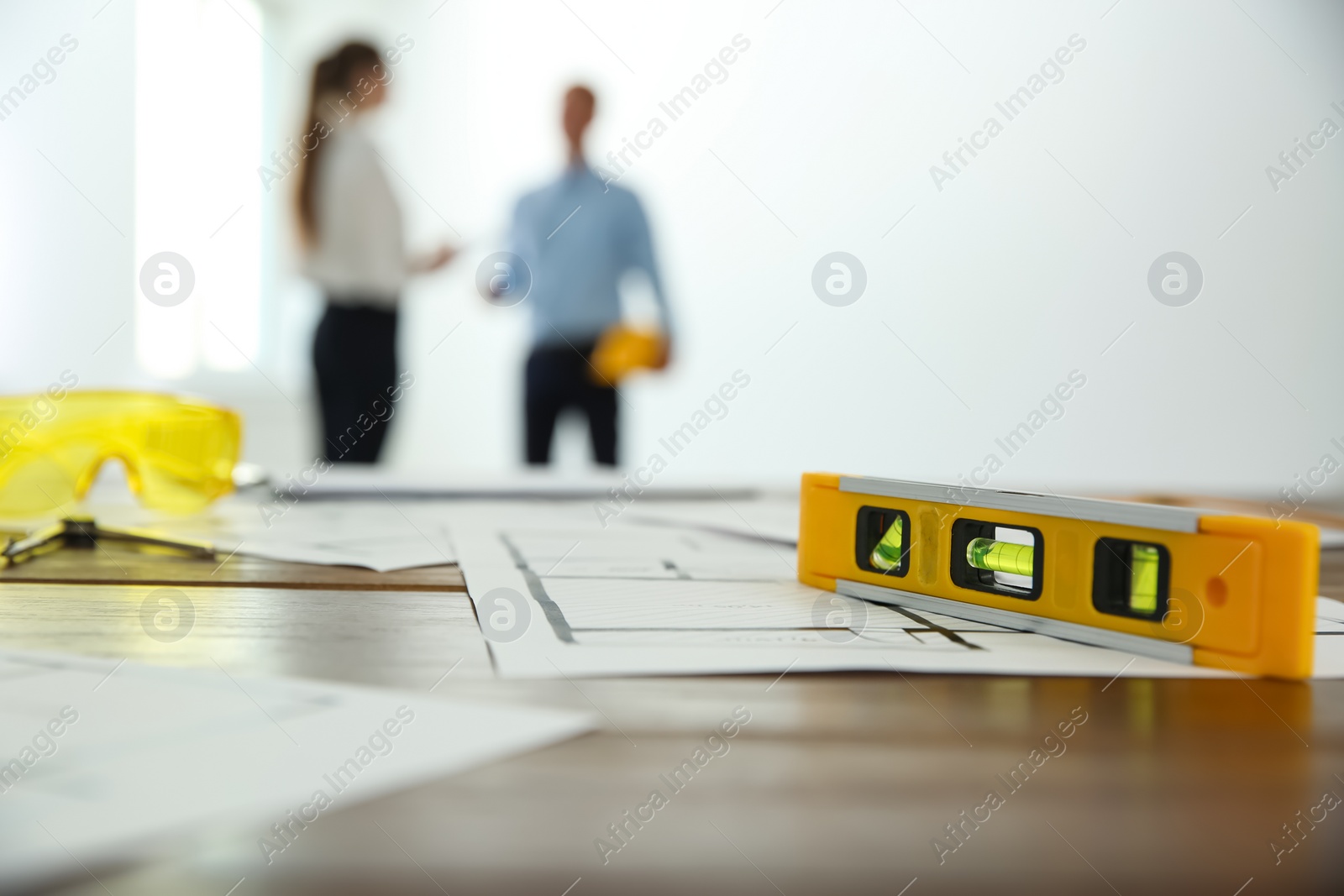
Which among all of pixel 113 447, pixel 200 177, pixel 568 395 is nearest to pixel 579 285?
pixel 568 395

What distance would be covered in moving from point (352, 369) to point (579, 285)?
65 centimetres

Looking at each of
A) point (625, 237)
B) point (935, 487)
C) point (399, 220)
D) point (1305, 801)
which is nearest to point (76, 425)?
point (935, 487)

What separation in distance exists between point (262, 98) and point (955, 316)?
322cm

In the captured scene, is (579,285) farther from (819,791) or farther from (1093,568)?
(819,791)

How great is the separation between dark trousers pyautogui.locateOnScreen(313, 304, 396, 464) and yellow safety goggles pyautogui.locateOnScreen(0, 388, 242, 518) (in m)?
1.62

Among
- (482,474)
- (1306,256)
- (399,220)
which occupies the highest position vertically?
(1306,256)

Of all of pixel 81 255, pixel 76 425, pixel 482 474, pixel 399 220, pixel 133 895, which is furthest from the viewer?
pixel 81 255

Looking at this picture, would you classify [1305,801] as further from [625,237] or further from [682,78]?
[682,78]

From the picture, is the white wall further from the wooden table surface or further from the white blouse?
the wooden table surface

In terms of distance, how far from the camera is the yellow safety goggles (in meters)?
0.82

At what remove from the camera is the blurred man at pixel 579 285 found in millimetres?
2691

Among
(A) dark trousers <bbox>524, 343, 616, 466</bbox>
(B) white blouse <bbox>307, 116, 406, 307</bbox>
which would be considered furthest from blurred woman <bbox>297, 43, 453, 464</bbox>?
(A) dark trousers <bbox>524, 343, 616, 466</bbox>

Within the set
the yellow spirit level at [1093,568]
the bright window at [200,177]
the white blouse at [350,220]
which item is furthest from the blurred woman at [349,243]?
the yellow spirit level at [1093,568]

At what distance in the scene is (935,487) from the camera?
18.8 inches
